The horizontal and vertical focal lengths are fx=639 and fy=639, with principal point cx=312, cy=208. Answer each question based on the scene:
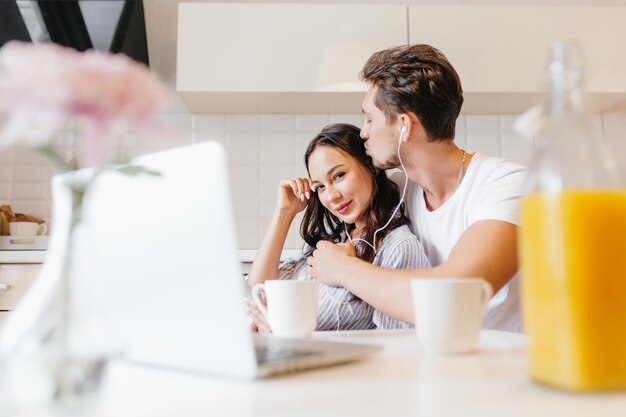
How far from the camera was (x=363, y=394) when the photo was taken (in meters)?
0.53

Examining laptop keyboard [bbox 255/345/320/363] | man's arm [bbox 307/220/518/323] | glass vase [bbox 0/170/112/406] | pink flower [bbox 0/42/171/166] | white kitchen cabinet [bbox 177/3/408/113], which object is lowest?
laptop keyboard [bbox 255/345/320/363]

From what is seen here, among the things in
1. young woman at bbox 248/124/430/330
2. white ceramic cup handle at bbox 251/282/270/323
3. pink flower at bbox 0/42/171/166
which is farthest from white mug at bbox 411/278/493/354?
young woman at bbox 248/124/430/330

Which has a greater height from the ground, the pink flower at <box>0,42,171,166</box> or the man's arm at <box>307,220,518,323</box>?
the pink flower at <box>0,42,171,166</box>

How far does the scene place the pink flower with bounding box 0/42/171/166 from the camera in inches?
16.9

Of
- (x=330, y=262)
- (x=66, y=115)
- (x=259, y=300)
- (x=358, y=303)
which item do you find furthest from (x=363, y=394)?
(x=358, y=303)

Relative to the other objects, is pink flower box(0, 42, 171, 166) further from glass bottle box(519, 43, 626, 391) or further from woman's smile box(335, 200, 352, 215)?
woman's smile box(335, 200, 352, 215)

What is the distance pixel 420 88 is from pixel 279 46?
1077 millimetres

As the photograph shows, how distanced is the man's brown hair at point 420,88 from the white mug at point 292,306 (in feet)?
2.91

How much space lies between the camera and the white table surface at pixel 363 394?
47 cm

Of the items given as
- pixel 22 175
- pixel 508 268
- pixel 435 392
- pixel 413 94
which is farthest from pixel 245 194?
pixel 435 392

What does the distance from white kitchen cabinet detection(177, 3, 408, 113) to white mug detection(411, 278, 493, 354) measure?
193 centimetres

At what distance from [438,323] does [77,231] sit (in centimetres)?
45

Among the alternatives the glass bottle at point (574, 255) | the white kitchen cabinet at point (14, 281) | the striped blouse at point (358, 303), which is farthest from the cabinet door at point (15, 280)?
the glass bottle at point (574, 255)

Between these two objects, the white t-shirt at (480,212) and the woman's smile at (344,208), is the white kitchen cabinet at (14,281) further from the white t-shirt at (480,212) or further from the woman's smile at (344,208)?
the white t-shirt at (480,212)
